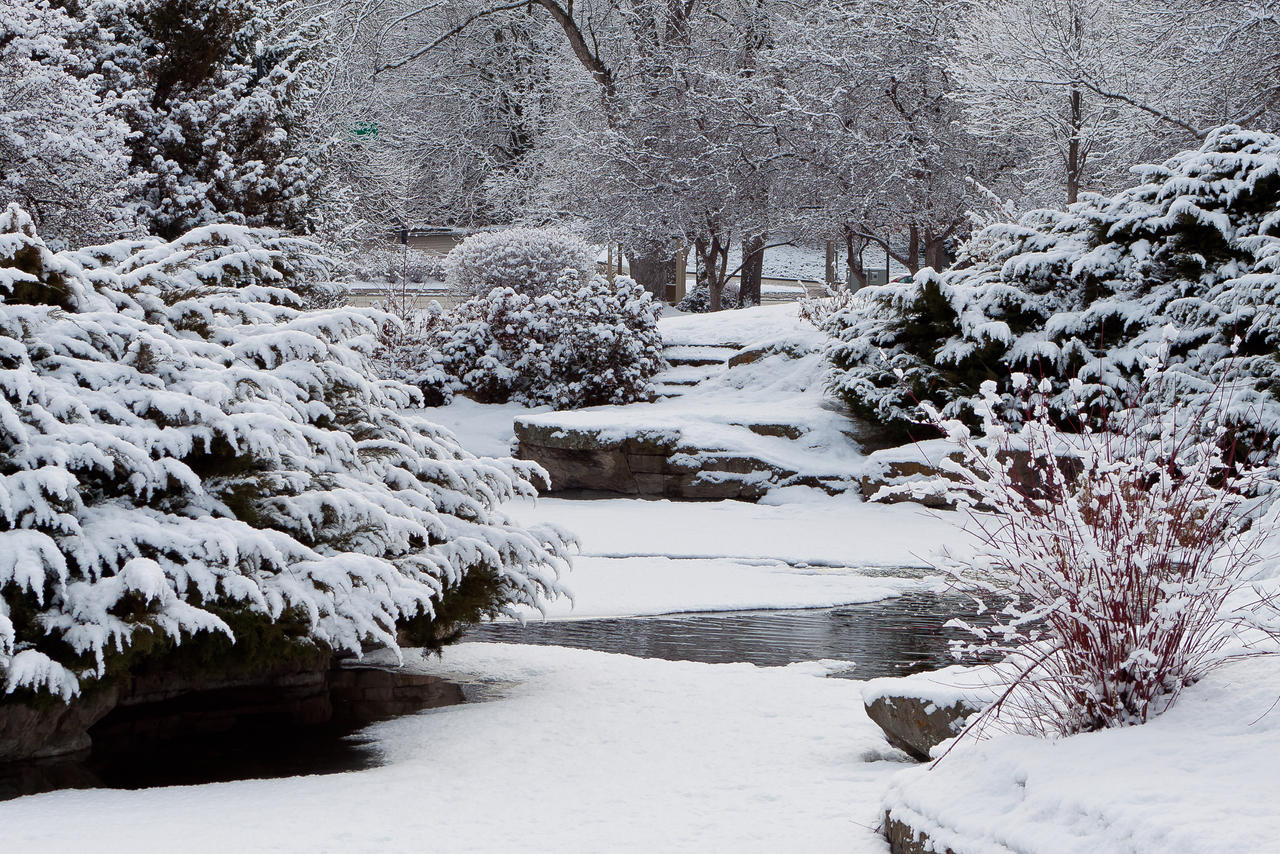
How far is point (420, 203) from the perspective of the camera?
2920 cm

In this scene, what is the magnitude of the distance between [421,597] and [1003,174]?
17649 mm

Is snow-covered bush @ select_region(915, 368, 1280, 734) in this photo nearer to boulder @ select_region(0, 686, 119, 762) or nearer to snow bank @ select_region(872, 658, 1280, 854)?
snow bank @ select_region(872, 658, 1280, 854)

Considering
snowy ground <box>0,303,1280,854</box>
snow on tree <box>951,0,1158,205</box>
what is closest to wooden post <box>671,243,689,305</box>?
snow on tree <box>951,0,1158,205</box>

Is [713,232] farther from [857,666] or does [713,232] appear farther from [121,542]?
[121,542]

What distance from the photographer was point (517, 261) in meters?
18.8

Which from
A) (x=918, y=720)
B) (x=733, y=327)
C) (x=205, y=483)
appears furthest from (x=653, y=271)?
(x=918, y=720)

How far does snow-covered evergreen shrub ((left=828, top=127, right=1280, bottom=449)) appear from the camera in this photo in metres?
10.4

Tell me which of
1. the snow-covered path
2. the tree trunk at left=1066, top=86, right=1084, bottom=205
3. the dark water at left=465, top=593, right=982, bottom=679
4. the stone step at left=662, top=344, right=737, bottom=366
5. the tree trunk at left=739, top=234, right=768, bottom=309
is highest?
the tree trunk at left=1066, top=86, right=1084, bottom=205

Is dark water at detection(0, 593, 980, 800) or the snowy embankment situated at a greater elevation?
the snowy embankment

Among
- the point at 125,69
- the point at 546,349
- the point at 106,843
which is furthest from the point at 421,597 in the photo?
the point at 125,69

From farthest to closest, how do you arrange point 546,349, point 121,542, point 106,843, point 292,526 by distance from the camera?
point 546,349 < point 292,526 < point 121,542 < point 106,843

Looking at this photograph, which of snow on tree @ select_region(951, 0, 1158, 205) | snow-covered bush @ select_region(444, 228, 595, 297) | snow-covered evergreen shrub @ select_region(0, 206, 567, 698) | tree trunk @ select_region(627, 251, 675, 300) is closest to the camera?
snow-covered evergreen shrub @ select_region(0, 206, 567, 698)

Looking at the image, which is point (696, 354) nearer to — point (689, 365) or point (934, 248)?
point (689, 365)

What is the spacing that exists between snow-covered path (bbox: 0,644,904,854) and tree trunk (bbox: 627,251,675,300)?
1866 centimetres
